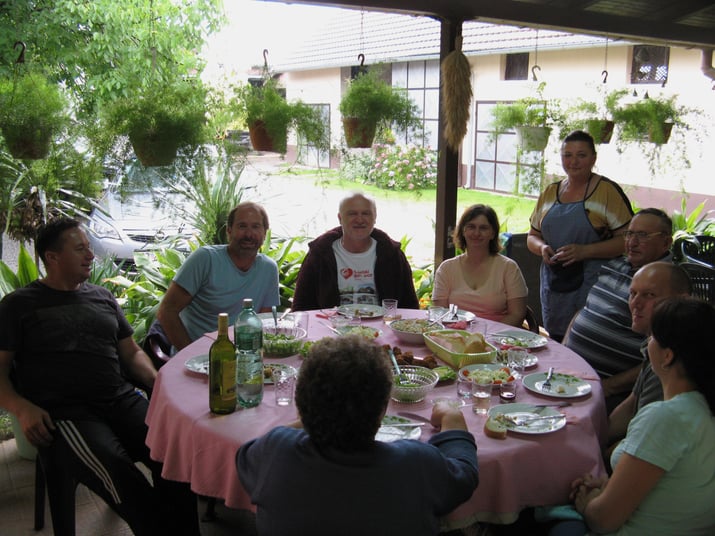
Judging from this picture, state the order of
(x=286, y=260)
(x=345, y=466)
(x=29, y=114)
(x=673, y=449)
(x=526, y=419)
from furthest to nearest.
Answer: (x=286, y=260) < (x=29, y=114) < (x=526, y=419) < (x=673, y=449) < (x=345, y=466)

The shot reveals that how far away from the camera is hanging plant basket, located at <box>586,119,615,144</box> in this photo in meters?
4.19

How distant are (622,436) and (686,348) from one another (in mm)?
762

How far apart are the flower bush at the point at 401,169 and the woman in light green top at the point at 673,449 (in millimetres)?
2564

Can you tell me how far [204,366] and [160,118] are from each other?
4.36 feet

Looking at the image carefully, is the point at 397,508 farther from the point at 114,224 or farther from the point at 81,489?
the point at 114,224

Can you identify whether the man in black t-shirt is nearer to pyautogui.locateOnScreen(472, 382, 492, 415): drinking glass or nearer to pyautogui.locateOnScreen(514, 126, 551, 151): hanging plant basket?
pyautogui.locateOnScreen(472, 382, 492, 415): drinking glass

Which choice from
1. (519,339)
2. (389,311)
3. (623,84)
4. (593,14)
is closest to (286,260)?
(389,311)

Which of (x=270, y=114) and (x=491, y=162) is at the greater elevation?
(x=270, y=114)

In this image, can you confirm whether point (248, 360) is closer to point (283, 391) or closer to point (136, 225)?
point (283, 391)

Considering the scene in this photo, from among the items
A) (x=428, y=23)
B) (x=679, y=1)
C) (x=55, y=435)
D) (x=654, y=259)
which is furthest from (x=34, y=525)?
(x=679, y=1)

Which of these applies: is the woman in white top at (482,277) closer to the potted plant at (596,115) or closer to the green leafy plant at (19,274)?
the potted plant at (596,115)

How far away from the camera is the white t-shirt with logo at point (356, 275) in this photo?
3.34m

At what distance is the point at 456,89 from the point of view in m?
3.47

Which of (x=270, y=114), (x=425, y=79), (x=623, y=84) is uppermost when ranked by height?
(x=623, y=84)
